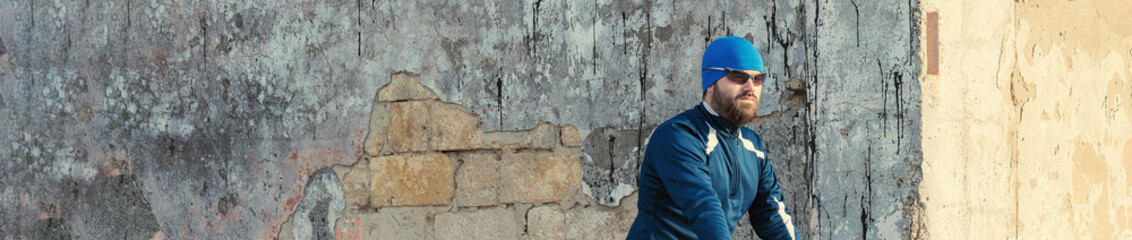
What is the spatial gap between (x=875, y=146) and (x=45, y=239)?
287cm

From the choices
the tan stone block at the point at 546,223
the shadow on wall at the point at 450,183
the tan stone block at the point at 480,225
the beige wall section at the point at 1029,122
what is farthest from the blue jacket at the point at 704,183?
the tan stone block at the point at 480,225

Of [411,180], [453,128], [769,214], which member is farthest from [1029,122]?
[411,180]

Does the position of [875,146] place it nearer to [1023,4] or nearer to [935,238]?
[935,238]

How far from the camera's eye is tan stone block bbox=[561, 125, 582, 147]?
347 cm

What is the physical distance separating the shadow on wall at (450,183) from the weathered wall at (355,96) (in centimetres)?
2

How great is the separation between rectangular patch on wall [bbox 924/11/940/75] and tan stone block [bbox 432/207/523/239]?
4.34 feet

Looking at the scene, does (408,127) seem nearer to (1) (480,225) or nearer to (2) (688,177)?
(1) (480,225)

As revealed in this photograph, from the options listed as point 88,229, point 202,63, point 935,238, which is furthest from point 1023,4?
point 88,229

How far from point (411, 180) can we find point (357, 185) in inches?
7.4

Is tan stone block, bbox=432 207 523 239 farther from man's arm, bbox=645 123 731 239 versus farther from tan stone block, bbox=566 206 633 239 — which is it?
man's arm, bbox=645 123 731 239

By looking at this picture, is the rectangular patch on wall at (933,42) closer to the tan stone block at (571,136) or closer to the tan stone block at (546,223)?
the tan stone block at (571,136)

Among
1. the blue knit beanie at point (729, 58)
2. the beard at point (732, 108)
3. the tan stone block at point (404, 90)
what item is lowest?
the beard at point (732, 108)

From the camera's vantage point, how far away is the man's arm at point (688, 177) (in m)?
2.31

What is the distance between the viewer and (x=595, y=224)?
347 centimetres
